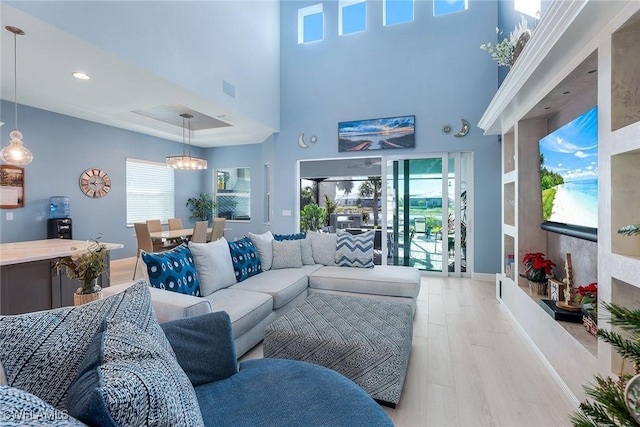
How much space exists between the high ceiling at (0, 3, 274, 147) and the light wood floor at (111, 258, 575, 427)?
3237 mm

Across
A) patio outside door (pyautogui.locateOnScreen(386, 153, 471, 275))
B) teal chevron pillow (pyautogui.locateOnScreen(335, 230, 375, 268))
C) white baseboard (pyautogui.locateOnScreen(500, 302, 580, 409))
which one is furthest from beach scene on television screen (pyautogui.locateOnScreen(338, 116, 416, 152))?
white baseboard (pyautogui.locateOnScreen(500, 302, 580, 409))

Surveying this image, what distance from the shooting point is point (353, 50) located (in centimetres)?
550

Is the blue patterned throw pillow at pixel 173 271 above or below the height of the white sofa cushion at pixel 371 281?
above

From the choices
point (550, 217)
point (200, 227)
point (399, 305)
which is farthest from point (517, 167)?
point (200, 227)

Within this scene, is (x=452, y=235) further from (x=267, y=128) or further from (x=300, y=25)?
(x=300, y=25)

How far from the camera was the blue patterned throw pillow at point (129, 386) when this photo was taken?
62 centimetres

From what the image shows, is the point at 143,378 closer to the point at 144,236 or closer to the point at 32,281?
the point at 32,281

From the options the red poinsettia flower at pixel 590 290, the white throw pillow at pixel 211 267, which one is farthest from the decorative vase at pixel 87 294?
the red poinsettia flower at pixel 590 290

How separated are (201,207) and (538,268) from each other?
7274 millimetres

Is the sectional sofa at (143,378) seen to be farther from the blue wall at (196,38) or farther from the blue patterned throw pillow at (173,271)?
the blue wall at (196,38)

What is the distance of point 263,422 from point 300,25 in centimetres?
664

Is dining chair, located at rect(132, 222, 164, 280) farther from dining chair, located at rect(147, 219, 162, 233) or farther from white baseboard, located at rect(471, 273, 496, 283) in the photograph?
white baseboard, located at rect(471, 273, 496, 283)

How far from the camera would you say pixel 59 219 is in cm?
498

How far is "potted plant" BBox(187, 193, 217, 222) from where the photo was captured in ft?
25.7
